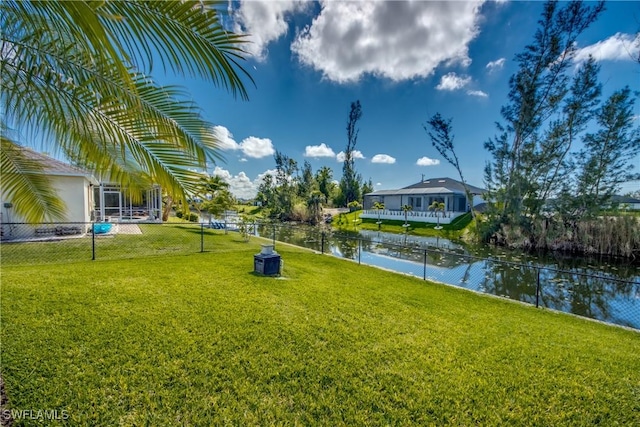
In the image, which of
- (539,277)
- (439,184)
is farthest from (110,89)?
(439,184)

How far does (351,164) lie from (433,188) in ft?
46.3

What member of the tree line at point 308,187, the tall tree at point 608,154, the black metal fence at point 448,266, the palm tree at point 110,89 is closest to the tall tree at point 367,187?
the tree line at point 308,187

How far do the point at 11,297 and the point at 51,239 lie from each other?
7911mm

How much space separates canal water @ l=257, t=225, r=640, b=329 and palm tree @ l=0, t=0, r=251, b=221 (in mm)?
4874

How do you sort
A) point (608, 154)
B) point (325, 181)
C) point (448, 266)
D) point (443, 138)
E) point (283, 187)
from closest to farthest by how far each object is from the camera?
point (448, 266) → point (608, 154) → point (443, 138) → point (283, 187) → point (325, 181)

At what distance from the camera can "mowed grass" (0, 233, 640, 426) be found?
220 centimetres

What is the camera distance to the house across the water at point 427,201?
80.6 ft

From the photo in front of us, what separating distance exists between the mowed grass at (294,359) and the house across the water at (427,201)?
66.9ft

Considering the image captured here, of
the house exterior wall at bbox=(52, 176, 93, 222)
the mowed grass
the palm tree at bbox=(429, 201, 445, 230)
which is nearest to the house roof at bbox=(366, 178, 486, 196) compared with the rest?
the palm tree at bbox=(429, 201, 445, 230)

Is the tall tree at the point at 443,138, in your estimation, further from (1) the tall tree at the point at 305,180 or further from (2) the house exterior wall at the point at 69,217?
(2) the house exterior wall at the point at 69,217

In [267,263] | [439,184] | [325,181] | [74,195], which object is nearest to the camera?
[267,263]

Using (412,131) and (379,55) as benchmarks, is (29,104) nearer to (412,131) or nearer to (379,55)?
(379,55)

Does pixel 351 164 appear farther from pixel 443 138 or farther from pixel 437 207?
pixel 443 138

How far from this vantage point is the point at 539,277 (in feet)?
18.7
